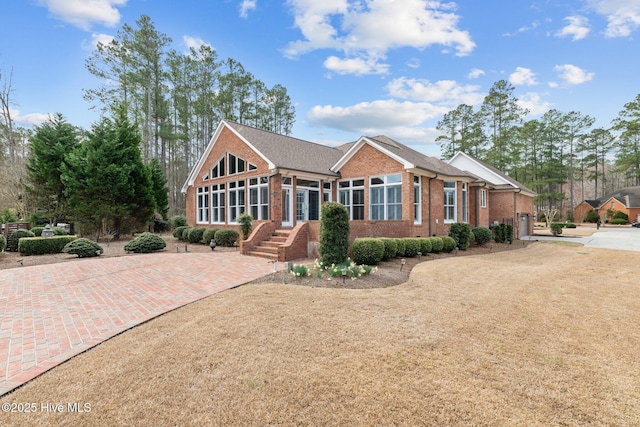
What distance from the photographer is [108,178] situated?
17188mm

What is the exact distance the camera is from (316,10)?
12156 mm

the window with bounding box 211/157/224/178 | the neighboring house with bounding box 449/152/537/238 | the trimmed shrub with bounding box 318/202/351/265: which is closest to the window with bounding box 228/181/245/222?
the window with bounding box 211/157/224/178

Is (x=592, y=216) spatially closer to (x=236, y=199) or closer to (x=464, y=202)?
(x=464, y=202)

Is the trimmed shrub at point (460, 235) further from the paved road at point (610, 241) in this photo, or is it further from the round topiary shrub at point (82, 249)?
the round topiary shrub at point (82, 249)

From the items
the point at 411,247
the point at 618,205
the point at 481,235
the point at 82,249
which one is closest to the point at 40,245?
the point at 82,249

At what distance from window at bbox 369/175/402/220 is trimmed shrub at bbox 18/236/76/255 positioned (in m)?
15.1

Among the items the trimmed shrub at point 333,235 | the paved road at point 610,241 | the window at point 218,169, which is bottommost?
the paved road at point 610,241

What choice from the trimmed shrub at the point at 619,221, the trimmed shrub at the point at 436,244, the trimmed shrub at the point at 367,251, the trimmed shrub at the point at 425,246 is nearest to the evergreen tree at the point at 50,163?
the trimmed shrub at the point at 367,251

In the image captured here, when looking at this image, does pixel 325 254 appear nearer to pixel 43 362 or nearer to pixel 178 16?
pixel 43 362

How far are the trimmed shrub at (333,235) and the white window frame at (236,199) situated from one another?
963 cm

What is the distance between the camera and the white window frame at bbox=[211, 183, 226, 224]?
1900cm

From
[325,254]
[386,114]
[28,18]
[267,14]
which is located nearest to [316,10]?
[267,14]

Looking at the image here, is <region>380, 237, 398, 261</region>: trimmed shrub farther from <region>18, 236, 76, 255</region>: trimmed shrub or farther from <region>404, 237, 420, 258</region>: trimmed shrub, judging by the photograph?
<region>18, 236, 76, 255</region>: trimmed shrub

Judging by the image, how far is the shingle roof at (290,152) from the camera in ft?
51.4
